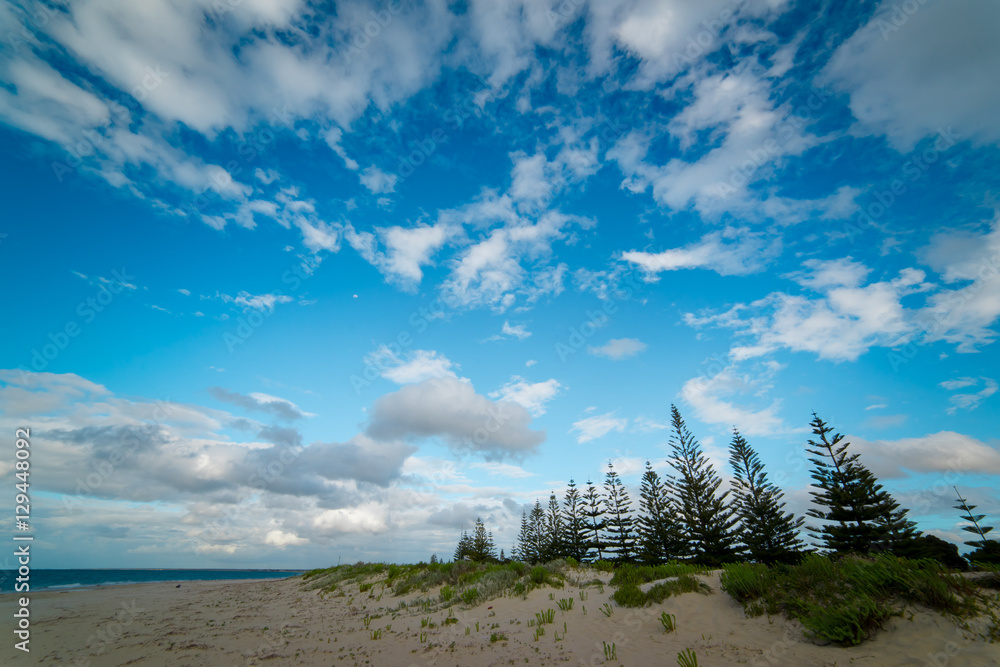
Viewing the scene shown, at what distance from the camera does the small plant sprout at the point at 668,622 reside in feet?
18.2

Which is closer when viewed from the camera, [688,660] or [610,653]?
[688,660]

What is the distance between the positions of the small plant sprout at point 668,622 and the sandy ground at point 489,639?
0.31 ft

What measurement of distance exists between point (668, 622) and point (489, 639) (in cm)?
261

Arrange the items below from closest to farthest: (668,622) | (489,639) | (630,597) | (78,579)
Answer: (668,622)
(489,639)
(630,597)
(78,579)

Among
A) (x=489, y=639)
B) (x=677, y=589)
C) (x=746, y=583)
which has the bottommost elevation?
(x=489, y=639)

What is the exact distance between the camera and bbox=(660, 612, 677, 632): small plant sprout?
5559 millimetres

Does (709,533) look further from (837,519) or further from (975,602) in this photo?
(975,602)

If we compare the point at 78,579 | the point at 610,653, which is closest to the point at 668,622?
the point at 610,653

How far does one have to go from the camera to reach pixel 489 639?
234 inches

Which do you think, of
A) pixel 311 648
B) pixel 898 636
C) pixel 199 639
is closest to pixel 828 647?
pixel 898 636

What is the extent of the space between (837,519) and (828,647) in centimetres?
2660

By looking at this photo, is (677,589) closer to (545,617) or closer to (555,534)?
(545,617)

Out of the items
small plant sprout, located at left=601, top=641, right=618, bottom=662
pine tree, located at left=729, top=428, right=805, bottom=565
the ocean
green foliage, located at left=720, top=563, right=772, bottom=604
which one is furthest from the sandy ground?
pine tree, located at left=729, top=428, right=805, bottom=565

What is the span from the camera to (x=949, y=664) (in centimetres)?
359
